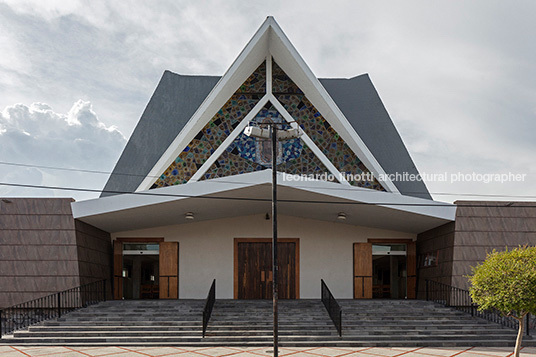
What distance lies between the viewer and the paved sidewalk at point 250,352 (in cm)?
1293

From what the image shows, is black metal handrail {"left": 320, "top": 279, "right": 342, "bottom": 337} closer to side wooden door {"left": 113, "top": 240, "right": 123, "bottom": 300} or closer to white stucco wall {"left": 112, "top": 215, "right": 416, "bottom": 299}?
white stucco wall {"left": 112, "top": 215, "right": 416, "bottom": 299}

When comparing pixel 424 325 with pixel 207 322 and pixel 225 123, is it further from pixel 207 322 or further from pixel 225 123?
pixel 225 123

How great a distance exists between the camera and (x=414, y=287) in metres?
21.0

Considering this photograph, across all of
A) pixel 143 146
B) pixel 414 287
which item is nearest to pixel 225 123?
pixel 143 146

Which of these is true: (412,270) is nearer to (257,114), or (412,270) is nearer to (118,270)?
(257,114)

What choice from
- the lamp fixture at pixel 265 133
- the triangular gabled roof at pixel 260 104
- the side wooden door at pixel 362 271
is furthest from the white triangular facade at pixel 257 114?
the lamp fixture at pixel 265 133

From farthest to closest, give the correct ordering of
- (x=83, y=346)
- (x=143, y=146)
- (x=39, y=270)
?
(x=143, y=146) → (x=39, y=270) → (x=83, y=346)

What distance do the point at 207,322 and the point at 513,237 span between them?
9.75 m

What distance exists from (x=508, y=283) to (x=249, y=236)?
11302mm

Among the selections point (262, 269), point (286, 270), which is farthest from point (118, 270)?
point (286, 270)

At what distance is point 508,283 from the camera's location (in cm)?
1089

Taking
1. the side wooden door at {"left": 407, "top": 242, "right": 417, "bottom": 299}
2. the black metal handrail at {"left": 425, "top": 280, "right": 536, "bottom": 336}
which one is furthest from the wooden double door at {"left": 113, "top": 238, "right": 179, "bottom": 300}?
the black metal handrail at {"left": 425, "top": 280, "right": 536, "bottom": 336}

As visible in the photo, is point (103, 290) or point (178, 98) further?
point (178, 98)

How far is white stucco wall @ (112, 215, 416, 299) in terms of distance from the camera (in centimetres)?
2077
